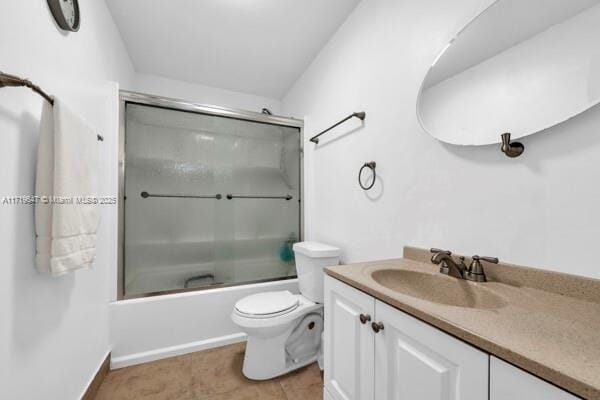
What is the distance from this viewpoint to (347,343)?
0.89m

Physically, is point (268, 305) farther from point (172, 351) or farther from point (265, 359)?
point (172, 351)

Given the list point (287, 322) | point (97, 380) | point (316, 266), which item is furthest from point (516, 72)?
point (97, 380)

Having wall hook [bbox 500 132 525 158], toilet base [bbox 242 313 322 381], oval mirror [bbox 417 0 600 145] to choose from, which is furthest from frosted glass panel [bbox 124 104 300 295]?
wall hook [bbox 500 132 525 158]

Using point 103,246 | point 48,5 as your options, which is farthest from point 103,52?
point 103,246

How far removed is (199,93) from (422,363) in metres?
2.94

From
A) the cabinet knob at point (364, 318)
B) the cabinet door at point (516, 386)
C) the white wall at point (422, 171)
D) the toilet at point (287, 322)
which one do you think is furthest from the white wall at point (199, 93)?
the cabinet door at point (516, 386)

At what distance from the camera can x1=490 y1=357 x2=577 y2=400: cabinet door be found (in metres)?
0.38

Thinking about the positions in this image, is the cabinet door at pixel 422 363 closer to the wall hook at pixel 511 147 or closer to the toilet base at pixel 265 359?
the wall hook at pixel 511 147

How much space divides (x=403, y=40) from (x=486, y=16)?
0.42 meters

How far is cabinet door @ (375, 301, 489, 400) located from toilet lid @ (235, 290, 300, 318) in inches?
30.5

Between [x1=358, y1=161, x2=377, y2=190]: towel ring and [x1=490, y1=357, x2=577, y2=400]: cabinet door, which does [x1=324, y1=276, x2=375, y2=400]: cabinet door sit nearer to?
[x1=490, y1=357, x2=577, y2=400]: cabinet door

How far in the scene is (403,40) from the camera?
1.22m

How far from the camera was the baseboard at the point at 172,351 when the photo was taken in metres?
1.53

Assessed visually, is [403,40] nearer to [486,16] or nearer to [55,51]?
[486,16]
